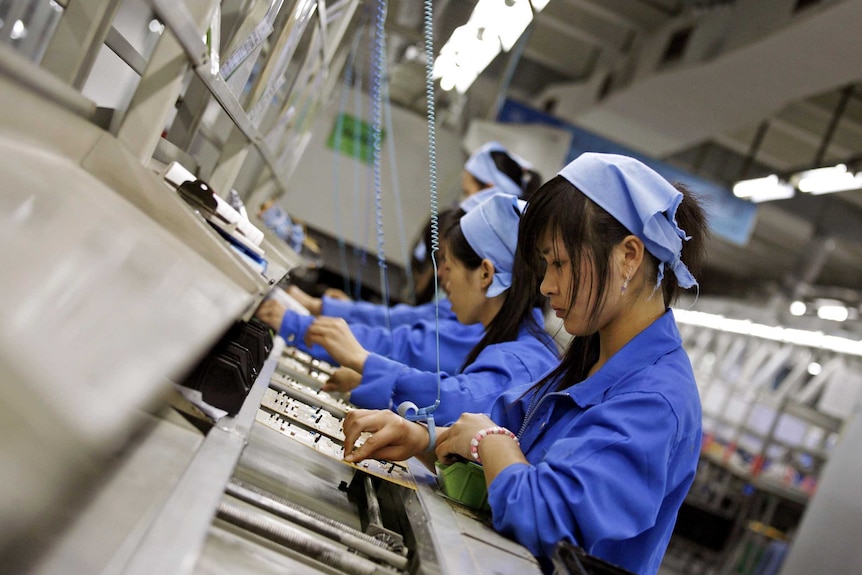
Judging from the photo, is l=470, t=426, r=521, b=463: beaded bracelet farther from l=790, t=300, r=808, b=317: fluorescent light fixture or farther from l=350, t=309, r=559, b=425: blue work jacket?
l=790, t=300, r=808, b=317: fluorescent light fixture

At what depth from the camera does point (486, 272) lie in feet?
7.95

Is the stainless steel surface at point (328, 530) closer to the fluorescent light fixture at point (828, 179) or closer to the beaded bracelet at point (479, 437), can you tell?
the beaded bracelet at point (479, 437)

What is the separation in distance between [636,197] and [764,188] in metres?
7.03

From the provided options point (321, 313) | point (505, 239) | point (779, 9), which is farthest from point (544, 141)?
point (505, 239)

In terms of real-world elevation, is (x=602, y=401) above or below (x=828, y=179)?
below

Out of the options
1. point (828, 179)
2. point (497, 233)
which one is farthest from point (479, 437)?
point (828, 179)

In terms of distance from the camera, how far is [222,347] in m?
1.23

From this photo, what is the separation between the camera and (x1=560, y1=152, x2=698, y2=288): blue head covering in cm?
138

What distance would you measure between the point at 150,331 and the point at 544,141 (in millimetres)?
6551

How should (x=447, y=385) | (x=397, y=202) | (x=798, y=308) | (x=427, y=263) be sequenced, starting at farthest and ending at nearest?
(x=798, y=308) < (x=397, y=202) < (x=427, y=263) < (x=447, y=385)

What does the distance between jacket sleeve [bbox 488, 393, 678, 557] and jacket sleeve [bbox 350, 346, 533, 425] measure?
0.75m

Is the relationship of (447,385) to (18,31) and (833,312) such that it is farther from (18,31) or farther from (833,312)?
(833,312)

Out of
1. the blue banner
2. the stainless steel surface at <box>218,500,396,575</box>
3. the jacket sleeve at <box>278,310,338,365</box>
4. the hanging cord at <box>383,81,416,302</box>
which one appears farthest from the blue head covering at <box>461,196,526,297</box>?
the blue banner

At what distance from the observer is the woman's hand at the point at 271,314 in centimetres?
292
